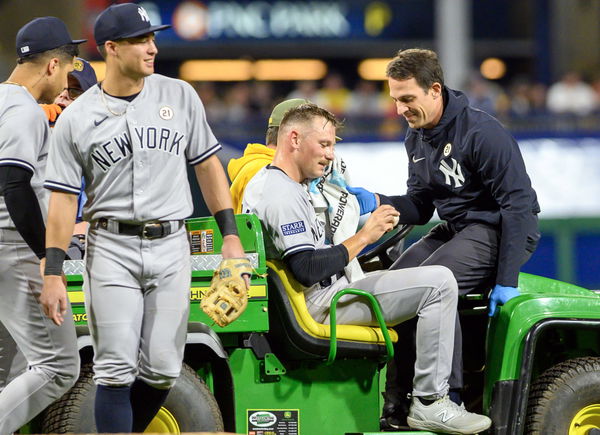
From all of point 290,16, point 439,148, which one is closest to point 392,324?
Answer: point 439,148

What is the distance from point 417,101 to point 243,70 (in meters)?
17.7

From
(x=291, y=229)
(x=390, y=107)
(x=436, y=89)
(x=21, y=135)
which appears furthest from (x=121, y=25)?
(x=390, y=107)

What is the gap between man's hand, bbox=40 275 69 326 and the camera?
4309mm

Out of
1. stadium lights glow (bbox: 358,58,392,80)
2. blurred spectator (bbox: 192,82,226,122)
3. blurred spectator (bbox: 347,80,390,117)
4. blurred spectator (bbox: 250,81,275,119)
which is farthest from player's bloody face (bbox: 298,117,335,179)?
stadium lights glow (bbox: 358,58,392,80)

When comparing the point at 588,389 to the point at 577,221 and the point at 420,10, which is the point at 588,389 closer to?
the point at 577,221

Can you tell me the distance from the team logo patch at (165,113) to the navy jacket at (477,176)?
4.79 ft

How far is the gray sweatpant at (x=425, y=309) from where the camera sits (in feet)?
16.2

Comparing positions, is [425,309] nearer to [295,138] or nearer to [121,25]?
[295,138]

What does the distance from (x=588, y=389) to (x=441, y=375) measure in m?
0.69

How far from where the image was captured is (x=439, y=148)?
540cm

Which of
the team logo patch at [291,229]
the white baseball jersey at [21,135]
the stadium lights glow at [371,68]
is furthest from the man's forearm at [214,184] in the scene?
the stadium lights glow at [371,68]

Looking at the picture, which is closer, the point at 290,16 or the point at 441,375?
the point at 441,375

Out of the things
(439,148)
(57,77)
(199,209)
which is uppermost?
(57,77)

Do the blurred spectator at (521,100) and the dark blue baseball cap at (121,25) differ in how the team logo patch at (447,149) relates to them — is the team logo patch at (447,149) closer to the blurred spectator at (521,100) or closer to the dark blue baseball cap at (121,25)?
the dark blue baseball cap at (121,25)
